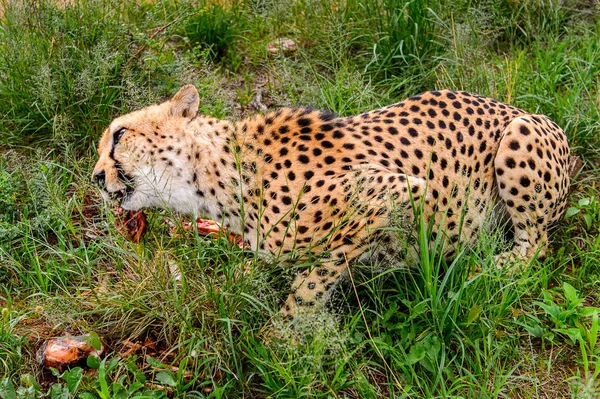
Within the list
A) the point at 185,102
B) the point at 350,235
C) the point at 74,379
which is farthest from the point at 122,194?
the point at 350,235

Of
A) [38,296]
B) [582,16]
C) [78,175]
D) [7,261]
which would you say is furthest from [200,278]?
[582,16]

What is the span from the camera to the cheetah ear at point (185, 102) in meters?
3.79

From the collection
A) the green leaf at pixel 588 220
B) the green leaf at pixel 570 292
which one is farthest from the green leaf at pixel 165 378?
the green leaf at pixel 588 220

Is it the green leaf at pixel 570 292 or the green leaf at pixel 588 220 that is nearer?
the green leaf at pixel 570 292

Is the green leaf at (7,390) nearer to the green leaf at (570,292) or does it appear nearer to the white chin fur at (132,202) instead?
the white chin fur at (132,202)

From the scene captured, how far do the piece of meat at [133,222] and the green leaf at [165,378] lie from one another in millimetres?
978

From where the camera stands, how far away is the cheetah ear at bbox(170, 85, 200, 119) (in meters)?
3.79

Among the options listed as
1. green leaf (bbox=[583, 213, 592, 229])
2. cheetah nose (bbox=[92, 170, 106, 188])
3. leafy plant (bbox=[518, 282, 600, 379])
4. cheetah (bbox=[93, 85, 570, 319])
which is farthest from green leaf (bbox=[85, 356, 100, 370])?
green leaf (bbox=[583, 213, 592, 229])

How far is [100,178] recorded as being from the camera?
3824 mm

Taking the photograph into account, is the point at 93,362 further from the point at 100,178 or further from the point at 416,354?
the point at 416,354

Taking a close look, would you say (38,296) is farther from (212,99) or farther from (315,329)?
(212,99)

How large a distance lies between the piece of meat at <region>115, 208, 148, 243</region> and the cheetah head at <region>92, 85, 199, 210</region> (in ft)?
0.78

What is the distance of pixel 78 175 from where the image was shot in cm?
456

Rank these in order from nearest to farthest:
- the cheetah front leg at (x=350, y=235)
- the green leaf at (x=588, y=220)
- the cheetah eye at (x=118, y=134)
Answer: the cheetah front leg at (x=350, y=235) → the cheetah eye at (x=118, y=134) → the green leaf at (x=588, y=220)
